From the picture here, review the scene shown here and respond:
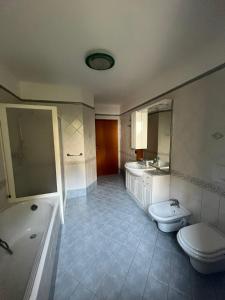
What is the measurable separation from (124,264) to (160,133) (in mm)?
1945

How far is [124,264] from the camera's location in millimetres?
1477

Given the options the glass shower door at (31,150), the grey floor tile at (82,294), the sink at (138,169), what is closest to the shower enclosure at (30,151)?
the glass shower door at (31,150)

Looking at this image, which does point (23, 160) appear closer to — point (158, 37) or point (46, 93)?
point (46, 93)

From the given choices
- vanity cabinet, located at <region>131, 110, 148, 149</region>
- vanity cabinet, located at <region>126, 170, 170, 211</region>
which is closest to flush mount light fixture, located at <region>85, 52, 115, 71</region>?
vanity cabinet, located at <region>131, 110, 148, 149</region>

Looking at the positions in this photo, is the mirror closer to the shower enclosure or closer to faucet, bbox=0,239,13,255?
the shower enclosure

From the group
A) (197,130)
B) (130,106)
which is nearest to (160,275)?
(197,130)

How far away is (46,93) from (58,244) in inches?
103

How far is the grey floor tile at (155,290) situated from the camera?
1.18 m

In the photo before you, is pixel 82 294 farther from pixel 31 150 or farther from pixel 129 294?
pixel 31 150

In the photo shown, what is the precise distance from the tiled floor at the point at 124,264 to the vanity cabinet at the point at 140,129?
1452mm

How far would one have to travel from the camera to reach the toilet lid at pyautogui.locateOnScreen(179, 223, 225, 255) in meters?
1.21

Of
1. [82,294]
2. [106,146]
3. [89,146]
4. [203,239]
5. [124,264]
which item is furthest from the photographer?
[106,146]

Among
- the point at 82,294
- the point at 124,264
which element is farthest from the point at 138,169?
the point at 82,294

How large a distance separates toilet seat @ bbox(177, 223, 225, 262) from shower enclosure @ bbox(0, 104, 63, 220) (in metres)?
1.74
